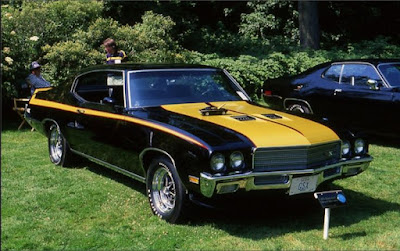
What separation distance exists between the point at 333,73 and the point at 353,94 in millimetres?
723

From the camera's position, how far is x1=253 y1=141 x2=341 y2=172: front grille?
15.3 ft

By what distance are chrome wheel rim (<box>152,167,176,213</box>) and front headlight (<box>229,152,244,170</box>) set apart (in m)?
0.78

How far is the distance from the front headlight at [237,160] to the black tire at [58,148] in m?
3.33

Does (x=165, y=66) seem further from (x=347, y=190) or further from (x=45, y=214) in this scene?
(x=347, y=190)

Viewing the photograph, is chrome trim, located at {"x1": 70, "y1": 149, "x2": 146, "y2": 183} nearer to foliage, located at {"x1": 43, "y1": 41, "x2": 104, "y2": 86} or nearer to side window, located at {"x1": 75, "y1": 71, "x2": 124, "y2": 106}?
side window, located at {"x1": 75, "y1": 71, "x2": 124, "y2": 106}

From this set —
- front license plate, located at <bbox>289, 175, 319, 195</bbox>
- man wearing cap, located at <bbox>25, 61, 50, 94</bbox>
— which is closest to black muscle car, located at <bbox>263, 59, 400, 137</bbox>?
front license plate, located at <bbox>289, 175, 319, 195</bbox>

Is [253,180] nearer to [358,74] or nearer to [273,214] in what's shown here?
[273,214]

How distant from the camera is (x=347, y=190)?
6.35 metres

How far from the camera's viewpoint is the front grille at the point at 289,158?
466 cm

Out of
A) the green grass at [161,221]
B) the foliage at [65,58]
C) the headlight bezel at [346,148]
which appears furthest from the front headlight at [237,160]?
the foliage at [65,58]

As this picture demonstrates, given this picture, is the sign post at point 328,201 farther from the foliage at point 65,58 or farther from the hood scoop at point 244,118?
the foliage at point 65,58

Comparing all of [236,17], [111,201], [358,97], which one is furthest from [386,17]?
[111,201]

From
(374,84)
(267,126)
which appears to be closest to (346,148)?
(267,126)

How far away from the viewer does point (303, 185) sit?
191 inches
